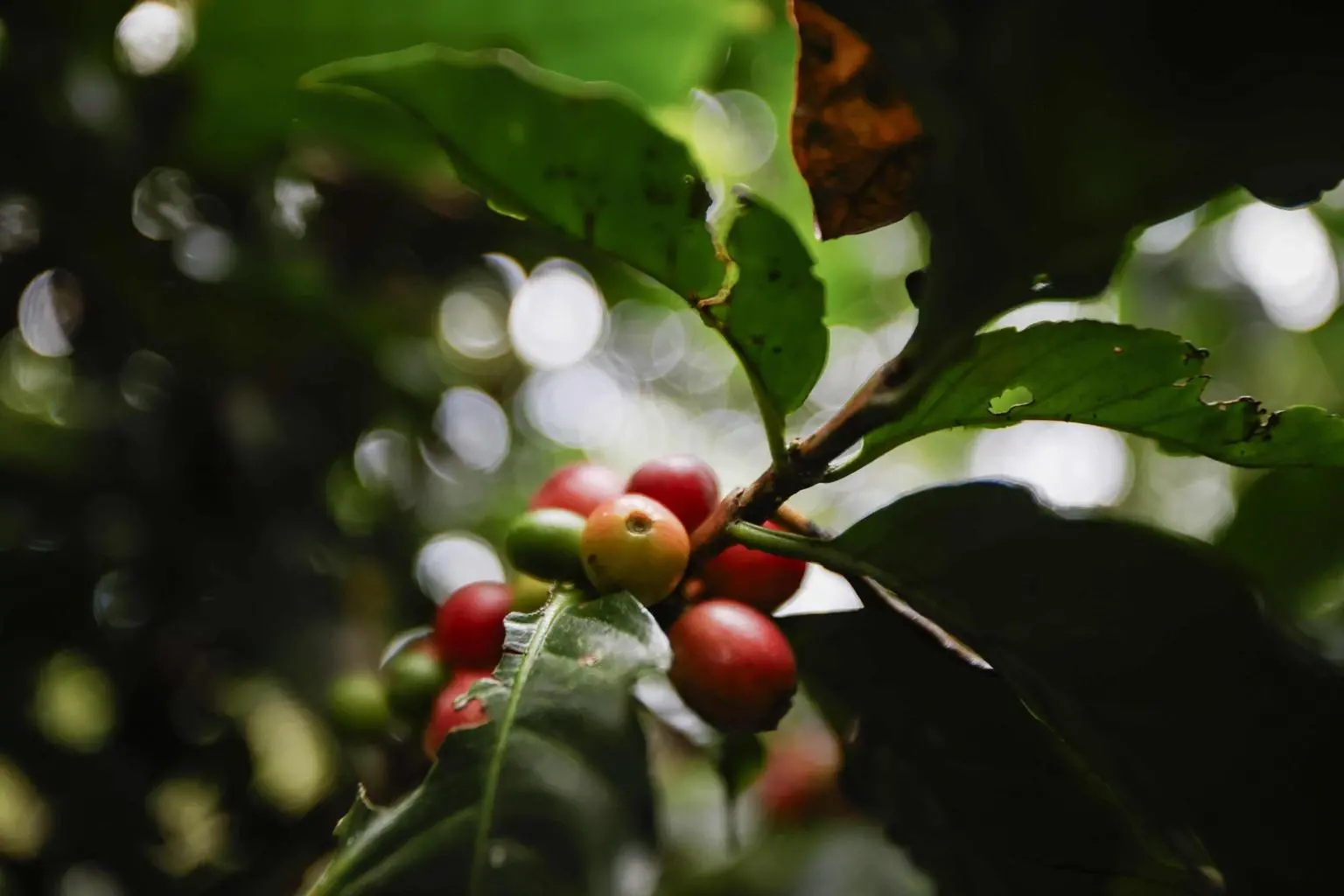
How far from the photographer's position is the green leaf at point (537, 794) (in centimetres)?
48

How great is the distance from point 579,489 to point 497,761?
249mm

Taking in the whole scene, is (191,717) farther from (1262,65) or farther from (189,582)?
(1262,65)

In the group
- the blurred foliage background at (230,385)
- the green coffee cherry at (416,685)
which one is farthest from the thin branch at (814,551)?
the blurred foliage background at (230,385)

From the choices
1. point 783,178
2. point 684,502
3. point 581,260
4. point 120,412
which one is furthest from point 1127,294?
point 120,412

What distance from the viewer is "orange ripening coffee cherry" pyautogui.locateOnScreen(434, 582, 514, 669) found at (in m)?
0.67

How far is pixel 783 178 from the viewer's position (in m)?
1.77

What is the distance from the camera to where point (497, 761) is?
1.68 ft

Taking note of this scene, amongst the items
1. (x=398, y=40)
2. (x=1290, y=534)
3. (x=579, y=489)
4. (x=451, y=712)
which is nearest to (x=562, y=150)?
(x=579, y=489)

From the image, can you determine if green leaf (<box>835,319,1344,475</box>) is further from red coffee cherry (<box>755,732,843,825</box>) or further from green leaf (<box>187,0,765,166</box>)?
green leaf (<box>187,0,765,166</box>)

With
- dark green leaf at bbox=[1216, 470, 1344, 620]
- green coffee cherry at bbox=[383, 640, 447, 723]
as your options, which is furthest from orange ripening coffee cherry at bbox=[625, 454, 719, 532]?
dark green leaf at bbox=[1216, 470, 1344, 620]

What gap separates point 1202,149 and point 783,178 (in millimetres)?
1440

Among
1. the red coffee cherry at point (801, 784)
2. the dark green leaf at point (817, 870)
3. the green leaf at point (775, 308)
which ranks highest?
the green leaf at point (775, 308)

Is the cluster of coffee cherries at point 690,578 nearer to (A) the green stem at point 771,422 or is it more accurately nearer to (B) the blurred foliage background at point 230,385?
(A) the green stem at point 771,422

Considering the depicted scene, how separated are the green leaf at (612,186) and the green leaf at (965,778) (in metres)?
0.19
